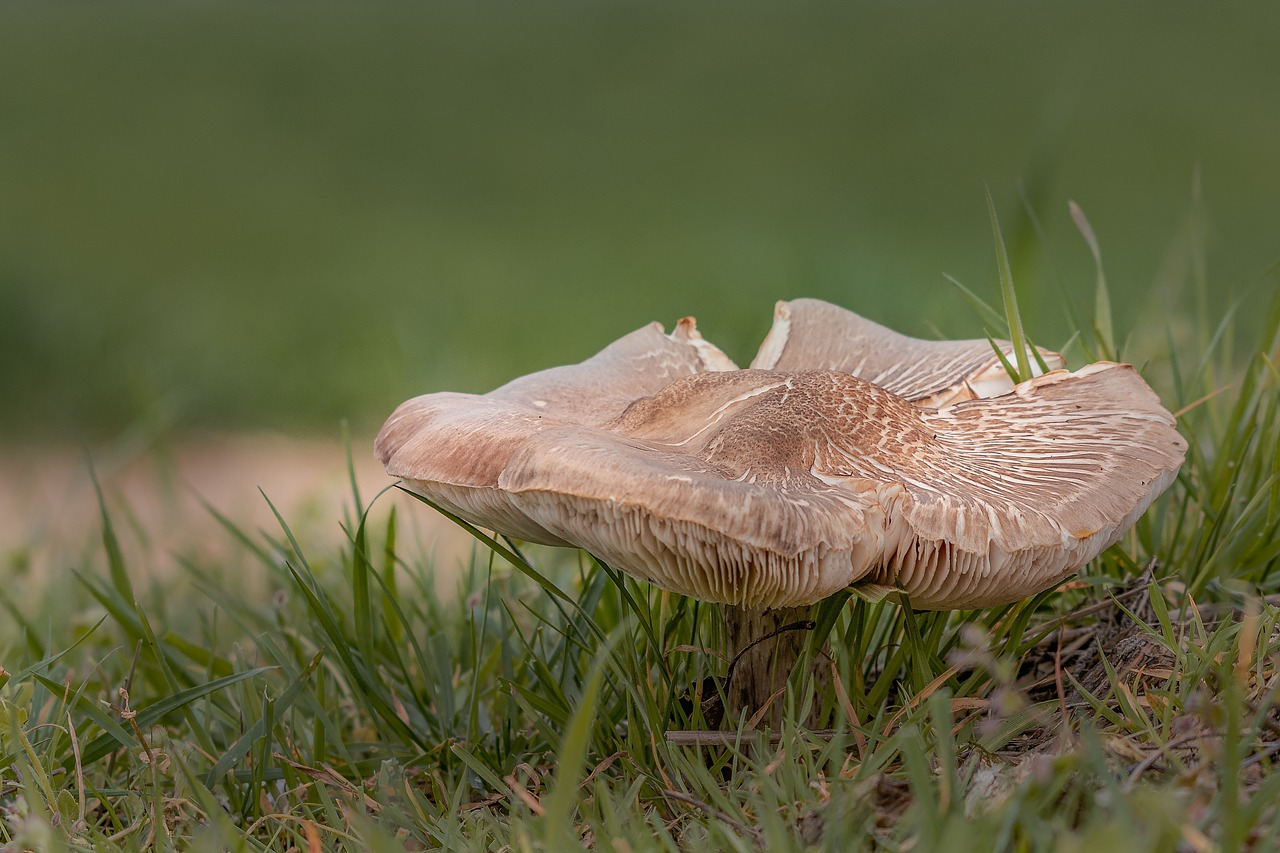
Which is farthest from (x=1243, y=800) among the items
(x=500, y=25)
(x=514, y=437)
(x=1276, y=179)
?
(x=500, y=25)

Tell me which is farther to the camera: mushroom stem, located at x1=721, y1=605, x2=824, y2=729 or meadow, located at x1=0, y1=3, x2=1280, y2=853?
mushroom stem, located at x1=721, y1=605, x2=824, y2=729

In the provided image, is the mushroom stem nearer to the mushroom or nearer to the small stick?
the mushroom

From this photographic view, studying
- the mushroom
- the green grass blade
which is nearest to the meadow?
the mushroom

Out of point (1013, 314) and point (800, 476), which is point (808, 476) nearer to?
point (800, 476)

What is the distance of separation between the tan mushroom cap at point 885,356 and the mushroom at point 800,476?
0.04 ft

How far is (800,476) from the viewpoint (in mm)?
1786

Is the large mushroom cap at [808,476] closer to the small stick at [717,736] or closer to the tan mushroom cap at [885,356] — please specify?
the tan mushroom cap at [885,356]

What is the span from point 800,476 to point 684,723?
56 centimetres

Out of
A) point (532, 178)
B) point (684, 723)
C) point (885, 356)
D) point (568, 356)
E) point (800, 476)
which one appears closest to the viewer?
point (800, 476)

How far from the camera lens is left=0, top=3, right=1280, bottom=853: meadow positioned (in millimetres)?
1704

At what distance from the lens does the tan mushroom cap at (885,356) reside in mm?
2303

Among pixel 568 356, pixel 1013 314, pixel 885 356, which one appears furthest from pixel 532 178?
pixel 1013 314

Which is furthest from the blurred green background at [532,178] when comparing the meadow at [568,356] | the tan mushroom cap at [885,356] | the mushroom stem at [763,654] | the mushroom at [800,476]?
the mushroom stem at [763,654]

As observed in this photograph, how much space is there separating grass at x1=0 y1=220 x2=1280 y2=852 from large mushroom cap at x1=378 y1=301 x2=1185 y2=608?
188mm
